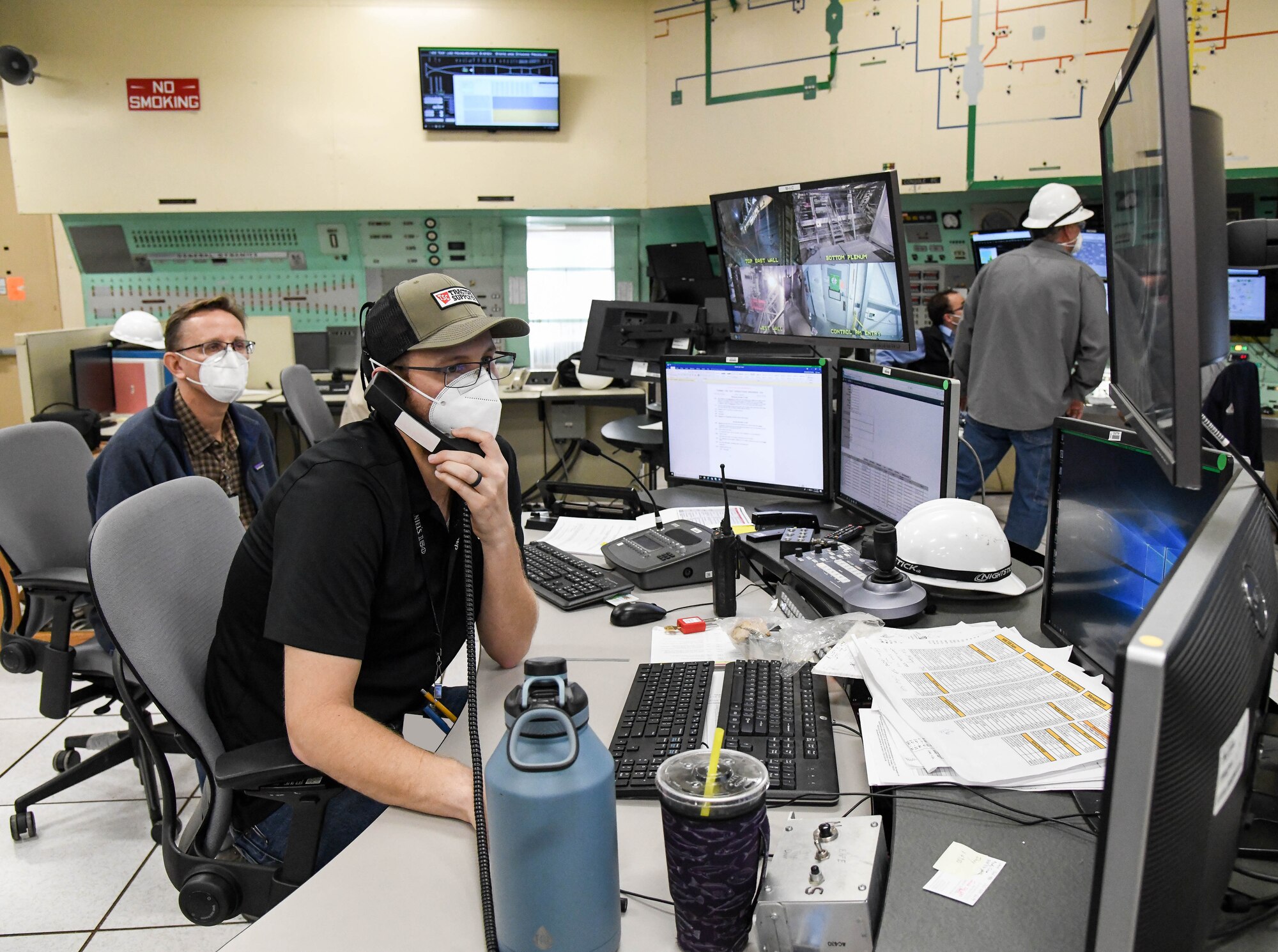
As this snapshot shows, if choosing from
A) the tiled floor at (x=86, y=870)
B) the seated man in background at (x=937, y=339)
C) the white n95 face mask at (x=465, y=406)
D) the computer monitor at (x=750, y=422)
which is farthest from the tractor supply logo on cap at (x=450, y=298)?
the seated man in background at (x=937, y=339)

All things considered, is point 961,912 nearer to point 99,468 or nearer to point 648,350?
point 99,468

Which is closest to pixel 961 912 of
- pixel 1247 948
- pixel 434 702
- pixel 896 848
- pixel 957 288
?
pixel 896 848

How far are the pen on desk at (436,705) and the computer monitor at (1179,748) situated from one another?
3.53 feet

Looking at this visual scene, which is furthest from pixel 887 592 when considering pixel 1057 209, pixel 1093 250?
pixel 1093 250

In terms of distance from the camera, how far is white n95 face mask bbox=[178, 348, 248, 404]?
248 cm

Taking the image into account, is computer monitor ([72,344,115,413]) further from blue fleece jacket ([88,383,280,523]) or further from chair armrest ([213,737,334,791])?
chair armrest ([213,737,334,791])

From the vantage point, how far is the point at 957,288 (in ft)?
16.0

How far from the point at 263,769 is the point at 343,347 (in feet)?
14.2

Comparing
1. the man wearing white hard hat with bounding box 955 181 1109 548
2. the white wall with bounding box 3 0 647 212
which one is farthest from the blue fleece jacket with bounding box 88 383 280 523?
the white wall with bounding box 3 0 647 212

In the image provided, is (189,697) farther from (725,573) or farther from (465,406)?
(725,573)

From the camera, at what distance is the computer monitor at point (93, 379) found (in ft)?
14.0

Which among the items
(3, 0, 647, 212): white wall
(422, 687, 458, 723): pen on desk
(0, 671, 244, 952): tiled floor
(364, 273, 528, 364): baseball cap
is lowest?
(0, 671, 244, 952): tiled floor

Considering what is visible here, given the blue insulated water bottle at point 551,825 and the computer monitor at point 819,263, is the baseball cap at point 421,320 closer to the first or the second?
the blue insulated water bottle at point 551,825

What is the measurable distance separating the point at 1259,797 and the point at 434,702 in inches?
43.5
